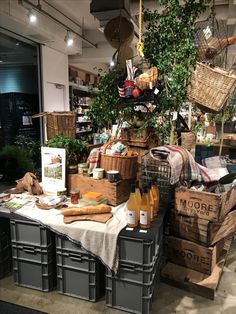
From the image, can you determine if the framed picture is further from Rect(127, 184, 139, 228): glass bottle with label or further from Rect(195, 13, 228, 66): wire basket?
Rect(195, 13, 228, 66): wire basket

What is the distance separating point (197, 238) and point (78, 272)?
1.06 m

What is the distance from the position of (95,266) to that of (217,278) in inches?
42.4

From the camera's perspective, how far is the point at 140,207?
2.12 metres

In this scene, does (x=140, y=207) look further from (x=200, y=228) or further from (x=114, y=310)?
(x=114, y=310)

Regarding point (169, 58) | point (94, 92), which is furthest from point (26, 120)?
point (169, 58)

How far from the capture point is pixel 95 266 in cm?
216

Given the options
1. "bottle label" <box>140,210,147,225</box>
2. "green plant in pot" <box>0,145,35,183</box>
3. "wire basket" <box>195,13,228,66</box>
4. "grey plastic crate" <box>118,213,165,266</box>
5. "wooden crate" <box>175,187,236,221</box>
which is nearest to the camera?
"grey plastic crate" <box>118,213,165,266</box>

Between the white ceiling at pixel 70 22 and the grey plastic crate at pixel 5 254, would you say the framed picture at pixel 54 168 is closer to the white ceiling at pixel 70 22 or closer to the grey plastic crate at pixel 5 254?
the grey plastic crate at pixel 5 254

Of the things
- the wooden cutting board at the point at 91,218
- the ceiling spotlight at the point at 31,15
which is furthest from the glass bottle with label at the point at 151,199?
the ceiling spotlight at the point at 31,15

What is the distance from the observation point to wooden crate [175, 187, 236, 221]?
233 centimetres

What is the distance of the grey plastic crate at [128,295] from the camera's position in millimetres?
2053

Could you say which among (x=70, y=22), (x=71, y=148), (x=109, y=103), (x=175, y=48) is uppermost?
(x=70, y=22)

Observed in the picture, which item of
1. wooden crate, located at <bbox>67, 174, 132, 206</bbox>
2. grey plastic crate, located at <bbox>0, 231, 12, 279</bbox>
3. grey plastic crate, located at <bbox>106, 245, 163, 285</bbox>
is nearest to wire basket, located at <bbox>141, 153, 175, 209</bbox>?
wooden crate, located at <bbox>67, 174, 132, 206</bbox>

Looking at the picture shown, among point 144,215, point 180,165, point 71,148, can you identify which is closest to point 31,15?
point 71,148
